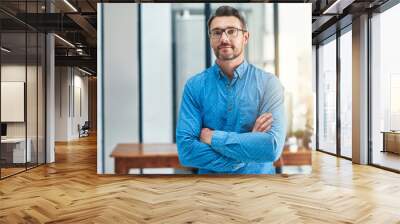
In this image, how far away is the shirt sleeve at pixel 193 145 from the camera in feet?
20.8

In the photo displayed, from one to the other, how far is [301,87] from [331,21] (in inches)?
123

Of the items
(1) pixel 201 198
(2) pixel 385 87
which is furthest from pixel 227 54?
(2) pixel 385 87

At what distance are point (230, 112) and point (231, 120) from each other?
128 mm

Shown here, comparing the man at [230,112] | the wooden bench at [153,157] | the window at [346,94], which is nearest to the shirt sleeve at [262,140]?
the man at [230,112]

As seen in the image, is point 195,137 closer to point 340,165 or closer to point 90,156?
point 340,165

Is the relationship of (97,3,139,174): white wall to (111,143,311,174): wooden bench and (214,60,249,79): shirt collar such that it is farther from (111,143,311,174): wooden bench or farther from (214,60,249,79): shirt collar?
(214,60,249,79): shirt collar

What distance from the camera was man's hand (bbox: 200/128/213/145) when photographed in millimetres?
6312

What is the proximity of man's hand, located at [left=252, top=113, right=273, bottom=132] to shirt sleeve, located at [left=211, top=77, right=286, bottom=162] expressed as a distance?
58mm

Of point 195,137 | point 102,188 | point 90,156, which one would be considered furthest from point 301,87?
point 90,156

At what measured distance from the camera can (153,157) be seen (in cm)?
653

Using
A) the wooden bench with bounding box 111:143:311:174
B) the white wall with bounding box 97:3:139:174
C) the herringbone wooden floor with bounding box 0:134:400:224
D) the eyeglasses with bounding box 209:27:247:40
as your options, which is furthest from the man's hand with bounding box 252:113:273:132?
the white wall with bounding box 97:3:139:174

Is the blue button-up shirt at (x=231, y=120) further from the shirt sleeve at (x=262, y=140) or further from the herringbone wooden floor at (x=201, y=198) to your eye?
the herringbone wooden floor at (x=201, y=198)

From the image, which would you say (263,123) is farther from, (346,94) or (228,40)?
(346,94)

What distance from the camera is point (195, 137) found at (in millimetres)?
6348
